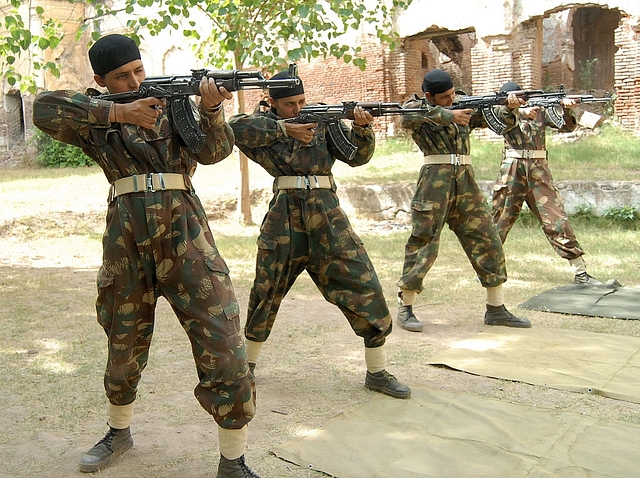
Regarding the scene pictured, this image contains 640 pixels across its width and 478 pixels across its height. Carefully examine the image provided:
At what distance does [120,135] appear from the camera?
3.17 metres

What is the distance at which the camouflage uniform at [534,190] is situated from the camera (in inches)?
291

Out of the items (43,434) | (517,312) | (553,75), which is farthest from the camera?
(553,75)

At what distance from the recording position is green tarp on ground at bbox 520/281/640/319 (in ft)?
21.0

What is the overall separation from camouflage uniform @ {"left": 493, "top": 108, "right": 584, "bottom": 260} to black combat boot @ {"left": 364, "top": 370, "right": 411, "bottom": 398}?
12.0 feet

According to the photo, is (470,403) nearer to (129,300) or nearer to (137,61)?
(129,300)

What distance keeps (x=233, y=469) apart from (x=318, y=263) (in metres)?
1.50

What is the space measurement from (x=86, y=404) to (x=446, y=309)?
144 inches

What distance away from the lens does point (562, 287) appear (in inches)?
293

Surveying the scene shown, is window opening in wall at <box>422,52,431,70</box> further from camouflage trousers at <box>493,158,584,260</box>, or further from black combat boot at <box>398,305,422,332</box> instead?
black combat boot at <box>398,305,422,332</box>

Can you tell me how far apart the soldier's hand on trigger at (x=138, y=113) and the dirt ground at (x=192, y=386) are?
1.70 m

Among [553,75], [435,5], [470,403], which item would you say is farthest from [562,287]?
[553,75]

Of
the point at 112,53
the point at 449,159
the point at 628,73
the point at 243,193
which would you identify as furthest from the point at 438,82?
the point at 628,73

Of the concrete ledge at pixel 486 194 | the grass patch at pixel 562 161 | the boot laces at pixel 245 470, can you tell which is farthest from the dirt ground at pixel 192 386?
the grass patch at pixel 562 161

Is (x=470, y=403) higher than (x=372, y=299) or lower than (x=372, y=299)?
lower
